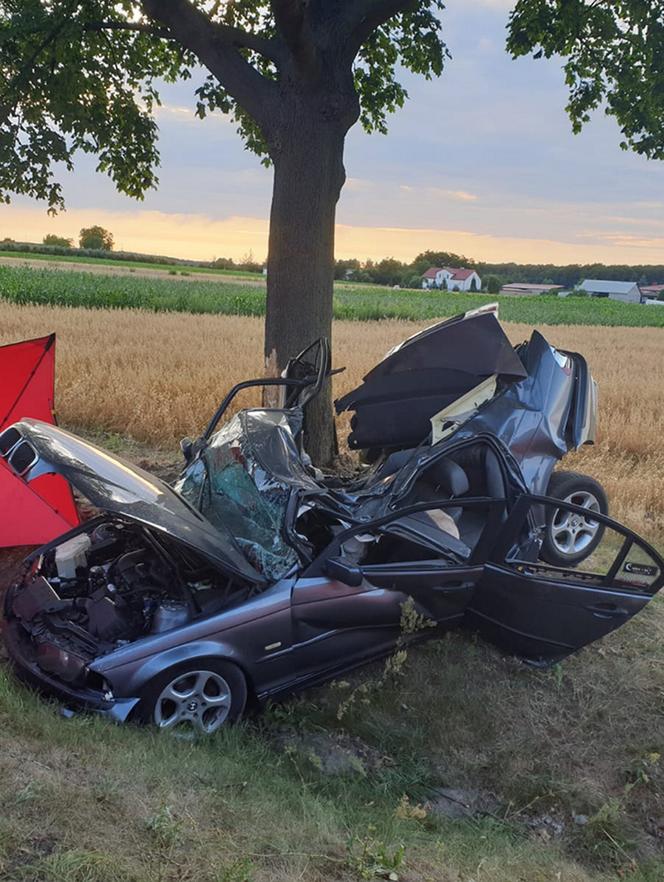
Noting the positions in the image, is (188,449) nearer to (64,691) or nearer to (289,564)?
(289,564)

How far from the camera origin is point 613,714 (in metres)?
4.22

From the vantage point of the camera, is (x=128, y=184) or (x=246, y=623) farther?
(x=128, y=184)

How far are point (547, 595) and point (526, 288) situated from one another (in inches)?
3847

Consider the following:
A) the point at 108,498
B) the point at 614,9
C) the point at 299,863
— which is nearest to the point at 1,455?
the point at 108,498

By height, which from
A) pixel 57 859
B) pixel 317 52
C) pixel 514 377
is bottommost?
pixel 57 859

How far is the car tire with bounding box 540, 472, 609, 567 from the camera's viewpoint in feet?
16.9

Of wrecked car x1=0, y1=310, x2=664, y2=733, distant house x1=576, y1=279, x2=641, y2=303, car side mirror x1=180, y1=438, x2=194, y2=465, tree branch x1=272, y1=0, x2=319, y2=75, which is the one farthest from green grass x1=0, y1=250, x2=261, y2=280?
wrecked car x1=0, y1=310, x2=664, y2=733

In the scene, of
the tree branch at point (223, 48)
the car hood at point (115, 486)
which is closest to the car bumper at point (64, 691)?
the car hood at point (115, 486)

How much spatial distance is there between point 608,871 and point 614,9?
8573mm

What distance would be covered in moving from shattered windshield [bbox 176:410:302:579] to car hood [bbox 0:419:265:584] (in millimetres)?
134

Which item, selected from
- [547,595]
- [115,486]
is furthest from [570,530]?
[115,486]

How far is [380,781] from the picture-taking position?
3.61m

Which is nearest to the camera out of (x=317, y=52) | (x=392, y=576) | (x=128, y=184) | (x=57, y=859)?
(x=57, y=859)

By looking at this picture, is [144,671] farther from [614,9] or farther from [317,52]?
[614,9]
